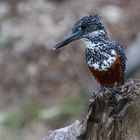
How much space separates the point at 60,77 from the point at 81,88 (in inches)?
32.5

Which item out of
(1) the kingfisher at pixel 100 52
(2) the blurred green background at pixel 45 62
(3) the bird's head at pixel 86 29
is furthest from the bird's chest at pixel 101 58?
(2) the blurred green background at pixel 45 62

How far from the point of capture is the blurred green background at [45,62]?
8.98 meters

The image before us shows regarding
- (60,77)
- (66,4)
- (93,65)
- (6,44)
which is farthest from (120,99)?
(66,4)

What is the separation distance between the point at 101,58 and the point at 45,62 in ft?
18.4

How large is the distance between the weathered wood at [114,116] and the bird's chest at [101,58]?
234 millimetres

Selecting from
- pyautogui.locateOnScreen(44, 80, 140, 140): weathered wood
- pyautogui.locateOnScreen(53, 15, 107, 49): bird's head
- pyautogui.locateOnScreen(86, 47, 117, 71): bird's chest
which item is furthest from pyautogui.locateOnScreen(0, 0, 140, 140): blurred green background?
pyautogui.locateOnScreen(44, 80, 140, 140): weathered wood

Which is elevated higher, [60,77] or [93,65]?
[60,77]

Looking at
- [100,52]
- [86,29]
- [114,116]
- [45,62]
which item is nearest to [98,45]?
[100,52]

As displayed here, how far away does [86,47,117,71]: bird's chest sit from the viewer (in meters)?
4.75

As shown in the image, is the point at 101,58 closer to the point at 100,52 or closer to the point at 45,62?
the point at 100,52

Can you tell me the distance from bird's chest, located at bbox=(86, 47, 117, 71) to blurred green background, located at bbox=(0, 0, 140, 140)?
10.9 feet

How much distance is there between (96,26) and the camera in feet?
16.2

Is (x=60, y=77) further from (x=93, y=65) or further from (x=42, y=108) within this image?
(x=93, y=65)

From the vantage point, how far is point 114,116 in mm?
4480
